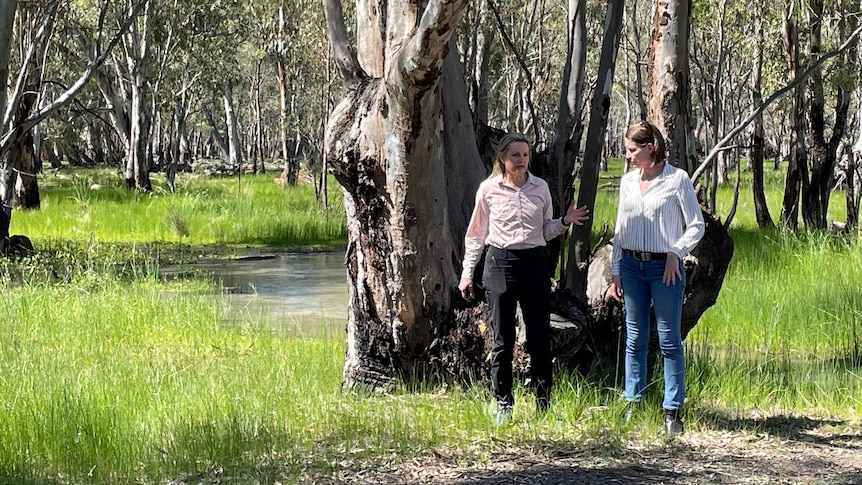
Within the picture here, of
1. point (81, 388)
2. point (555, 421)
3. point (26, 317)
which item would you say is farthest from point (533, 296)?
point (26, 317)

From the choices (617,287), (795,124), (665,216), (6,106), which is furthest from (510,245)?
(795,124)

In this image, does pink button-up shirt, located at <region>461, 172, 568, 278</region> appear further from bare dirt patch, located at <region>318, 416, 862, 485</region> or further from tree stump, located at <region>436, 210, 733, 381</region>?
bare dirt patch, located at <region>318, 416, 862, 485</region>

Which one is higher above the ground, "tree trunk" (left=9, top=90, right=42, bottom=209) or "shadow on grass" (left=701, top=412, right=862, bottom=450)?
"tree trunk" (left=9, top=90, right=42, bottom=209)

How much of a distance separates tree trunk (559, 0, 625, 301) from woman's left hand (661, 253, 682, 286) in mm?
1488

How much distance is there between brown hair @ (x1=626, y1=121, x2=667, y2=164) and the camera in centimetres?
575

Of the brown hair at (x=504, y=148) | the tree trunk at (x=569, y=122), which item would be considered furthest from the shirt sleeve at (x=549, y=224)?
the tree trunk at (x=569, y=122)

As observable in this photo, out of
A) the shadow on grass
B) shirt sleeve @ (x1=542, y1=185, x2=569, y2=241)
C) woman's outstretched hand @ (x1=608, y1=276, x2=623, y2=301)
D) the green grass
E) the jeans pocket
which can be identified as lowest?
the shadow on grass

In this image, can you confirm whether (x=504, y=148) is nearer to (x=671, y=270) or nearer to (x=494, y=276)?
(x=494, y=276)

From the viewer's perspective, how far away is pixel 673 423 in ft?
19.6

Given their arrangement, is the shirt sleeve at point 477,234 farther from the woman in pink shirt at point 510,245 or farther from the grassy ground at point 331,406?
the grassy ground at point 331,406

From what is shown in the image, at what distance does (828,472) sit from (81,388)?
13.3 feet

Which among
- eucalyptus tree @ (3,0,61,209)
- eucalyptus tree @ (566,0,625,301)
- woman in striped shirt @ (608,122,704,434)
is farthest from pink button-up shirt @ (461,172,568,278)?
eucalyptus tree @ (3,0,61,209)

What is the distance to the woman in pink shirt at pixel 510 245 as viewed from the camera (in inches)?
233

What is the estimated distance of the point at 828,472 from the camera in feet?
17.4
